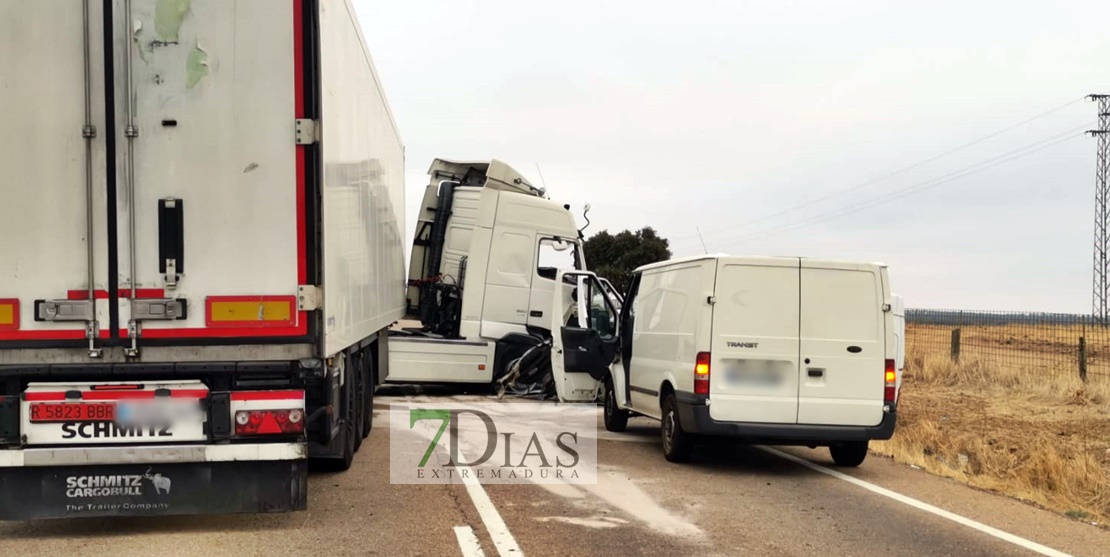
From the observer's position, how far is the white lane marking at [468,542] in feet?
20.8

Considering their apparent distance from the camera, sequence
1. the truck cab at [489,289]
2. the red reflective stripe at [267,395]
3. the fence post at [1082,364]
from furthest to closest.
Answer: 1. the fence post at [1082,364]
2. the truck cab at [489,289]
3. the red reflective stripe at [267,395]

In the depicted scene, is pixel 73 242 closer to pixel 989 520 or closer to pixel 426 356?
pixel 989 520

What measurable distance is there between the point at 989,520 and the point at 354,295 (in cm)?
526

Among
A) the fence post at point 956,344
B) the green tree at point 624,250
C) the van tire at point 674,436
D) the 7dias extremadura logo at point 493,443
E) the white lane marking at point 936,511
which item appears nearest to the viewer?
the white lane marking at point 936,511

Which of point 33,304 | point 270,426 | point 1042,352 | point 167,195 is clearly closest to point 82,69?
point 167,195

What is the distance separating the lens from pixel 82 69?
616 centimetres

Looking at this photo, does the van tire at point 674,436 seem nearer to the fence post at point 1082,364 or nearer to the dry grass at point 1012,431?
the dry grass at point 1012,431

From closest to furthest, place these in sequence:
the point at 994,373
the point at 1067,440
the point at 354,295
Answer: the point at 354,295 < the point at 1067,440 < the point at 994,373

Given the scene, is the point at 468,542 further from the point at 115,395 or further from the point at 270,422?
the point at 115,395

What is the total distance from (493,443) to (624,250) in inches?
1488

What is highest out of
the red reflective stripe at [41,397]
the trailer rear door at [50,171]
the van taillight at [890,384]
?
the trailer rear door at [50,171]

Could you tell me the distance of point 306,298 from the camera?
256 inches

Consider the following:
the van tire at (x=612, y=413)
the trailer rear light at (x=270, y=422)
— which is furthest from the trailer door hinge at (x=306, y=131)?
the van tire at (x=612, y=413)

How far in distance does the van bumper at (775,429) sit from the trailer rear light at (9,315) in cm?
570
